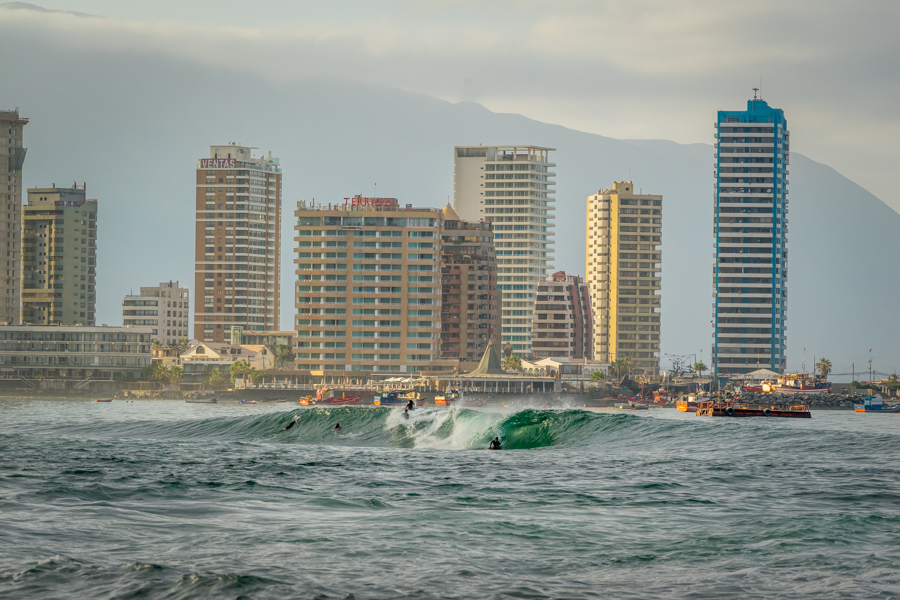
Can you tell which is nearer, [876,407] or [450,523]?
[450,523]

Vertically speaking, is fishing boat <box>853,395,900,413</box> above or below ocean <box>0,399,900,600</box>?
below

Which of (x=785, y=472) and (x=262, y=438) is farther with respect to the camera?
(x=262, y=438)

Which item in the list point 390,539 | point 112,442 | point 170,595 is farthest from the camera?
point 112,442

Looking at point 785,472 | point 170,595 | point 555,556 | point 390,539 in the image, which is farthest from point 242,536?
point 785,472

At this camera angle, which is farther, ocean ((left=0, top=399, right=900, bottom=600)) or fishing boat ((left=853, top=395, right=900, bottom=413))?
fishing boat ((left=853, top=395, right=900, bottom=413))

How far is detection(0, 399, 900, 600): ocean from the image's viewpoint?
23078 millimetres

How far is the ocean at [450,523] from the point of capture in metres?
23.1

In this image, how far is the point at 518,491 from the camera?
38.7m

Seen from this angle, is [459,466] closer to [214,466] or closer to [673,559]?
[214,466]

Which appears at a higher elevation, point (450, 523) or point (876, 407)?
point (450, 523)

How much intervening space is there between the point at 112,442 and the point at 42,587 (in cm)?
4468

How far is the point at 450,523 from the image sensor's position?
1220 inches

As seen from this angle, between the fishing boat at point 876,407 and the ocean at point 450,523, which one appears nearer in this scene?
the ocean at point 450,523

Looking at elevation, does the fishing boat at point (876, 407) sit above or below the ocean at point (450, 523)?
Answer: below
